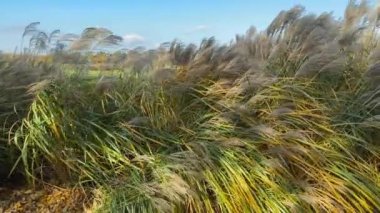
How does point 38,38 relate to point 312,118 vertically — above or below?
above

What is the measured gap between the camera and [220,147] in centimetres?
506

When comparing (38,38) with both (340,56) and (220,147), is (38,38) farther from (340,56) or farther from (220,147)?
(340,56)

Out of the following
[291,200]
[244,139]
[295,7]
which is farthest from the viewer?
[295,7]

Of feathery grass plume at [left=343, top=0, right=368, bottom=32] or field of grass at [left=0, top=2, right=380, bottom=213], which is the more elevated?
feathery grass plume at [left=343, top=0, right=368, bottom=32]

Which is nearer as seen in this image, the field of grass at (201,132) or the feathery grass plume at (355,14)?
the field of grass at (201,132)

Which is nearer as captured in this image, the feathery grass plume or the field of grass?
the field of grass

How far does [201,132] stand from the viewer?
530 cm

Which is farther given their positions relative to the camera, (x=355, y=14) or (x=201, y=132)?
(x=355, y=14)

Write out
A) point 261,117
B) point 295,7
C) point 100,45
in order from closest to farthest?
point 261,117 → point 100,45 → point 295,7

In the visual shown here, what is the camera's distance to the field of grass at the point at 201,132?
488cm

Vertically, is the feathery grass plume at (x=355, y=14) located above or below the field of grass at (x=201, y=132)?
above

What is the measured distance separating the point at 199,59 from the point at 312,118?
117cm

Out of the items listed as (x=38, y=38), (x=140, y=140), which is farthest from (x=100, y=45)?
(x=140, y=140)

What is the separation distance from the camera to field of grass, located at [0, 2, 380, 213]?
4.88m
